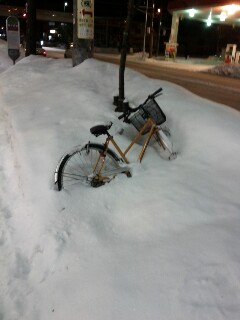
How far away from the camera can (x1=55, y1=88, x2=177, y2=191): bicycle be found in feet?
13.1

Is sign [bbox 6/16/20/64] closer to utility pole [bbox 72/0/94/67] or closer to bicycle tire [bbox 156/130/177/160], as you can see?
utility pole [bbox 72/0/94/67]

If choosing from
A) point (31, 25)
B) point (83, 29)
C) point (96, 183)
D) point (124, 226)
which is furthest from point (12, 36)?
point (124, 226)

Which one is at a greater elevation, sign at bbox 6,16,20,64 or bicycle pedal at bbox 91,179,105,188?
sign at bbox 6,16,20,64

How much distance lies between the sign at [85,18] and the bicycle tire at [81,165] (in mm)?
6021

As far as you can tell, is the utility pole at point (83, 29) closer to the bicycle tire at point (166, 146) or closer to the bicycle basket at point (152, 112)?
the bicycle basket at point (152, 112)

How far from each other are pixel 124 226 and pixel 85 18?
7279mm

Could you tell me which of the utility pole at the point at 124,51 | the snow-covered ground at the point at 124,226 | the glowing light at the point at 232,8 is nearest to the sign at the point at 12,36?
the snow-covered ground at the point at 124,226

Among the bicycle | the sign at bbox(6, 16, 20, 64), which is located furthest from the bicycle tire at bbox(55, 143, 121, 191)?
the sign at bbox(6, 16, 20, 64)

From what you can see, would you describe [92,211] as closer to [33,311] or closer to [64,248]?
[64,248]

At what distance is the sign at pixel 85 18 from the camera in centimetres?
897

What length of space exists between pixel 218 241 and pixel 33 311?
1.71m

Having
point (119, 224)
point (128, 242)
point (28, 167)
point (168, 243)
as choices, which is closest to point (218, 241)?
point (168, 243)

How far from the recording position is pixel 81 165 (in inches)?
173

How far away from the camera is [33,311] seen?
274cm
